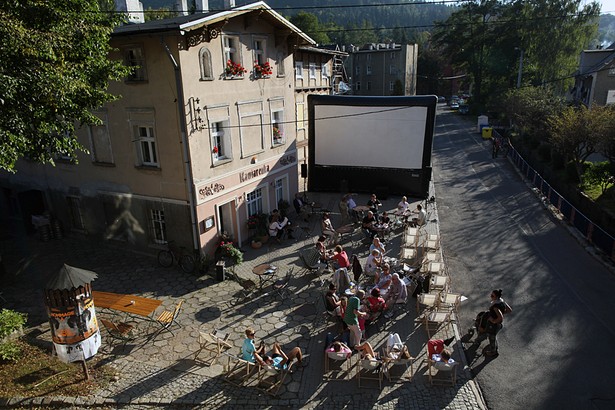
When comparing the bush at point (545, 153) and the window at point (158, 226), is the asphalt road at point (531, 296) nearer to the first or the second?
the bush at point (545, 153)

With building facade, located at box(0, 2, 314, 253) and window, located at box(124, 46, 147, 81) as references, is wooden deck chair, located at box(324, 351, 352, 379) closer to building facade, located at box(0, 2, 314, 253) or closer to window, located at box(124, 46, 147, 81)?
building facade, located at box(0, 2, 314, 253)

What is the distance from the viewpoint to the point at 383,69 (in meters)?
66.4

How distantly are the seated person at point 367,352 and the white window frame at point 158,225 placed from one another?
9.00m

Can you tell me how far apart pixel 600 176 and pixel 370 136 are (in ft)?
38.7

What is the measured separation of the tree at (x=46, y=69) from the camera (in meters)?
8.74

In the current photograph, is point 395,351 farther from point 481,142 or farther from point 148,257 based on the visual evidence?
Result: point 481,142

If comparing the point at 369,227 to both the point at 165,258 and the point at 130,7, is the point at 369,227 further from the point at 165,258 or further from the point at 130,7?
the point at 130,7

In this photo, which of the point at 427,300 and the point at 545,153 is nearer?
the point at 427,300

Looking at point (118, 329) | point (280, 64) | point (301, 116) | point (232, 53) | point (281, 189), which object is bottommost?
point (118, 329)

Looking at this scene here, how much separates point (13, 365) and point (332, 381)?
23.4 ft

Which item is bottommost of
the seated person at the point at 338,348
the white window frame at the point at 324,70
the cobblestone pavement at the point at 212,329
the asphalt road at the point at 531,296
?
the asphalt road at the point at 531,296

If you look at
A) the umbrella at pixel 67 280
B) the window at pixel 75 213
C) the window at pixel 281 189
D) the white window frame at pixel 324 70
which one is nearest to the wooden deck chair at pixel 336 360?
the umbrella at pixel 67 280

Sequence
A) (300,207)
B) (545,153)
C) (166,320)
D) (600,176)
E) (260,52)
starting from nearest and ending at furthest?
1. (166,320)
2. (260,52)
3. (300,207)
4. (600,176)
5. (545,153)

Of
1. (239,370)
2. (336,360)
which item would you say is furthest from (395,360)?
(239,370)
